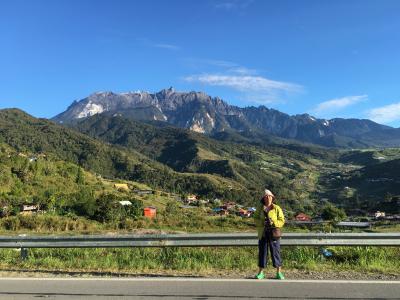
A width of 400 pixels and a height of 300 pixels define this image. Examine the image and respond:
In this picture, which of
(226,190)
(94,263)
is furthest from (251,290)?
(226,190)

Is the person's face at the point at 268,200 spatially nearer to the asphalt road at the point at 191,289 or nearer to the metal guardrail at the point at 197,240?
the metal guardrail at the point at 197,240

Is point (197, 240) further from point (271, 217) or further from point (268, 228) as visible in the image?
point (271, 217)

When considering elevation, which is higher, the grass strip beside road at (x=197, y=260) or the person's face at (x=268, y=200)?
the person's face at (x=268, y=200)

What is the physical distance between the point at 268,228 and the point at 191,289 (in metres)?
2.00

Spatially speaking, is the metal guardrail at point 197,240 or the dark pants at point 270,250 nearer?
the dark pants at point 270,250

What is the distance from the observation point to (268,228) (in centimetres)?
934

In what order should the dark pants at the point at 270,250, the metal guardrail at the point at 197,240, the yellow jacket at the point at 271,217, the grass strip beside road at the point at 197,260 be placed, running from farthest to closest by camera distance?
Result: the grass strip beside road at the point at 197,260 < the metal guardrail at the point at 197,240 < the yellow jacket at the point at 271,217 < the dark pants at the point at 270,250

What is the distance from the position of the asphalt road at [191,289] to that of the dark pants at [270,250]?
434 mm

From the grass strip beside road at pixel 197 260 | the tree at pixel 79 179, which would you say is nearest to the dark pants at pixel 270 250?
the grass strip beside road at pixel 197 260

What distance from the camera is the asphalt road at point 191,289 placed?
7852mm

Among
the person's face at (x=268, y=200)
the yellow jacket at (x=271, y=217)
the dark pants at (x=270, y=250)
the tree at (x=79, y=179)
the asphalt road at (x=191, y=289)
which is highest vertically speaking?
the tree at (x=79, y=179)

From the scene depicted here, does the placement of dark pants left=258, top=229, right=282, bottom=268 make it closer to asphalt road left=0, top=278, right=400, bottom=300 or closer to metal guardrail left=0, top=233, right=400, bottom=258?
asphalt road left=0, top=278, right=400, bottom=300

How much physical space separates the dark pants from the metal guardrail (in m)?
0.95

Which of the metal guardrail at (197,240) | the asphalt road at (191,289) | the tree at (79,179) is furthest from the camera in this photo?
the tree at (79,179)
